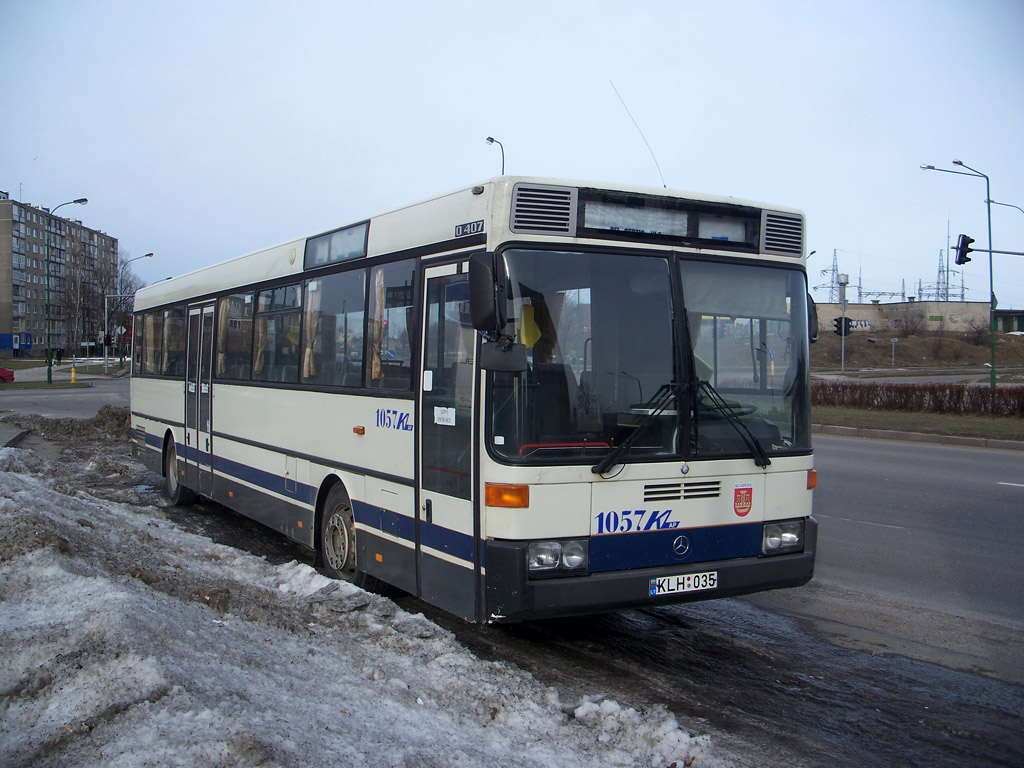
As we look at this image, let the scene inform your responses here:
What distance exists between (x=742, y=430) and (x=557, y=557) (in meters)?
A: 1.52

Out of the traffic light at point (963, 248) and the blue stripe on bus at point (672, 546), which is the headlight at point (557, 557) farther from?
the traffic light at point (963, 248)

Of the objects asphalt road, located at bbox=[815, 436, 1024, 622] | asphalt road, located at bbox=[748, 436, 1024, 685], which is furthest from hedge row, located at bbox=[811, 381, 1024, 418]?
asphalt road, located at bbox=[748, 436, 1024, 685]

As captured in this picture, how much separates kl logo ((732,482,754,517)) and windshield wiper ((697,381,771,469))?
0.56ft

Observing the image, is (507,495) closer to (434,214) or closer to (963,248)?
(434,214)

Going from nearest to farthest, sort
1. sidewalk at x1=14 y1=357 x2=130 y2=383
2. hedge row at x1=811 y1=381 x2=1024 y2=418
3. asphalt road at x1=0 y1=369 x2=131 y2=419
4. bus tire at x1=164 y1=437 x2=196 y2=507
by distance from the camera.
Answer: bus tire at x1=164 y1=437 x2=196 y2=507 < hedge row at x1=811 y1=381 x2=1024 y2=418 < asphalt road at x1=0 y1=369 x2=131 y2=419 < sidewalk at x1=14 y1=357 x2=130 y2=383

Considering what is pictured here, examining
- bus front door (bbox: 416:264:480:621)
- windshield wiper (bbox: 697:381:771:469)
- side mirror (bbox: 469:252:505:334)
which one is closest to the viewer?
side mirror (bbox: 469:252:505:334)

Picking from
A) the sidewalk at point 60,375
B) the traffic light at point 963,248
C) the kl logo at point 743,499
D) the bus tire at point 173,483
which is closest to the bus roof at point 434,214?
the kl logo at point 743,499

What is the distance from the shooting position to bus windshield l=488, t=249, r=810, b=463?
208 inches

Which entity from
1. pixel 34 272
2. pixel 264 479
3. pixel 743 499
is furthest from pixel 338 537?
pixel 34 272

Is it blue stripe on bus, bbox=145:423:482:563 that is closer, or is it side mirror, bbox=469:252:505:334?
side mirror, bbox=469:252:505:334

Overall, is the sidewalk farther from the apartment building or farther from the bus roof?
the bus roof

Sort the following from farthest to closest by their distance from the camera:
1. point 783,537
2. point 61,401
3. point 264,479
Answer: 1. point 61,401
2. point 264,479
3. point 783,537

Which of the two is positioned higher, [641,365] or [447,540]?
[641,365]

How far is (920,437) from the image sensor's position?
20953 mm
